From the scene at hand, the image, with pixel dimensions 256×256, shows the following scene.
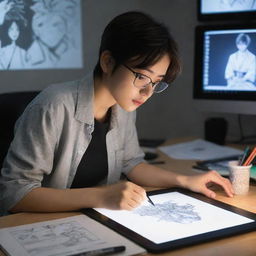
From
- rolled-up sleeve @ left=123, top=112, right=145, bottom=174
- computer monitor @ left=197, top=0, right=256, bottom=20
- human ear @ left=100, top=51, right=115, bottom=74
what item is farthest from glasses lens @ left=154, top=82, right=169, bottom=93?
computer monitor @ left=197, top=0, right=256, bottom=20

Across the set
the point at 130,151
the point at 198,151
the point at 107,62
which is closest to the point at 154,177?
the point at 130,151

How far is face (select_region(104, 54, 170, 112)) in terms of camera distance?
1296mm

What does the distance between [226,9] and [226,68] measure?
0.29 metres

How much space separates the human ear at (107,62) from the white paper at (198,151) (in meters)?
0.62

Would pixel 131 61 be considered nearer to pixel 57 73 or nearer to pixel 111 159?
pixel 111 159

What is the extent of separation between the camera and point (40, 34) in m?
2.05

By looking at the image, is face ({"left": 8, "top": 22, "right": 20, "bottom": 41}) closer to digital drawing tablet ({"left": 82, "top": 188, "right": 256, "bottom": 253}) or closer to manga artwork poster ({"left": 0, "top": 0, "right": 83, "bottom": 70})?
manga artwork poster ({"left": 0, "top": 0, "right": 83, "bottom": 70})

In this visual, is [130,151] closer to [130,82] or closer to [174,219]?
[130,82]

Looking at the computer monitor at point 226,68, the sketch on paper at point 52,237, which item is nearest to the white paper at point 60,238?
the sketch on paper at point 52,237

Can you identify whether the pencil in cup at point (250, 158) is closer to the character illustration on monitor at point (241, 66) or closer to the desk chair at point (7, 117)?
the character illustration on monitor at point (241, 66)

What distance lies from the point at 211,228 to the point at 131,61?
0.48 meters

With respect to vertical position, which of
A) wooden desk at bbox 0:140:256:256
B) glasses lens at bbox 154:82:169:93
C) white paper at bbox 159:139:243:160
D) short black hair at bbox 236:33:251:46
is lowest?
white paper at bbox 159:139:243:160

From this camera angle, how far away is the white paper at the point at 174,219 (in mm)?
1062

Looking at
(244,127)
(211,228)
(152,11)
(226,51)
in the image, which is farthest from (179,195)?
(152,11)
